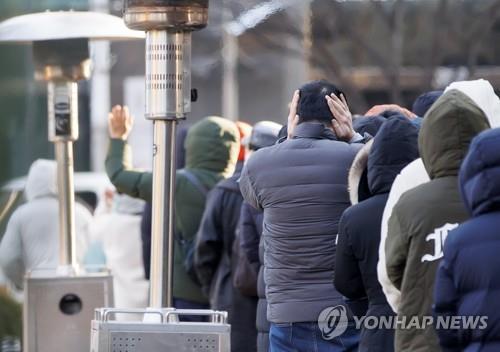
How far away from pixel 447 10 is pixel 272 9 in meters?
11.1

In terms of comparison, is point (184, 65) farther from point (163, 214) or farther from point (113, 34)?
point (113, 34)

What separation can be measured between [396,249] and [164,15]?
1.76 m

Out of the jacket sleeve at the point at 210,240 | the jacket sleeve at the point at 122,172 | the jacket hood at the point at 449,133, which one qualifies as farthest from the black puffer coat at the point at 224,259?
the jacket hood at the point at 449,133

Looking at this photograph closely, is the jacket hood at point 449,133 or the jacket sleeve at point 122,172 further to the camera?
the jacket sleeve at point 122,172

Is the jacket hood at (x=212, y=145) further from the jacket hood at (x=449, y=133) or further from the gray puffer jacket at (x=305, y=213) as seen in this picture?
the jacket hood at (x=449, y=133)

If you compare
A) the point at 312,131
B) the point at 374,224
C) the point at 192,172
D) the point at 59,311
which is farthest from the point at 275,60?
the point at 374,224

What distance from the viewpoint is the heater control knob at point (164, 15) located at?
6.52 m

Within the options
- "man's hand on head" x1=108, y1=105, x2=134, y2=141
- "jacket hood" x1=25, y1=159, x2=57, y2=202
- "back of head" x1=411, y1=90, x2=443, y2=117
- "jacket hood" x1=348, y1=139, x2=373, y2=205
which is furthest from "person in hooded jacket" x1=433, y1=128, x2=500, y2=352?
"jacket hood" x1=25, y1=159, x2=57, y2=202

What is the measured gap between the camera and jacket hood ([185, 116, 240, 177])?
30.5 feet

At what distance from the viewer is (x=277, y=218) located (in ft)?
21.8

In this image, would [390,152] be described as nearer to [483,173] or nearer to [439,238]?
[439,238]

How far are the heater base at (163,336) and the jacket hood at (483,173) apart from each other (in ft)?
5.08

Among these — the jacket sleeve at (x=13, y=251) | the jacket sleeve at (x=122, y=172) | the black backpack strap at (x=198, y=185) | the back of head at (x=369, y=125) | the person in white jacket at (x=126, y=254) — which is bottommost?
the person in white jacket at (x=126, y=254)

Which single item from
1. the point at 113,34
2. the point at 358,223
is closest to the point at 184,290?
the point at 113,34
